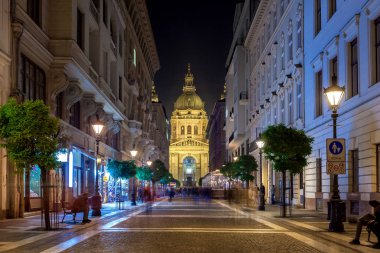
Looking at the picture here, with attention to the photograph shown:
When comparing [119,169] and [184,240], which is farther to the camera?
[119,169]

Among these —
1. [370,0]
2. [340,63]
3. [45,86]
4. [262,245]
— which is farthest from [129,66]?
[262,245]

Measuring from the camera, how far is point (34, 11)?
101ft

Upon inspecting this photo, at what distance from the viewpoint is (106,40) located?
155 ft

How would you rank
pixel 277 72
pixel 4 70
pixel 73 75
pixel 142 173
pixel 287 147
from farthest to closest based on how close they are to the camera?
pixel 142 173 < pixel 277 72 < pixel 73 75 < pixel 287 147 < pixel 4 70

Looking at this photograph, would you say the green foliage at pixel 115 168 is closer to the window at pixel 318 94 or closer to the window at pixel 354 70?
the window at pixel 318 94

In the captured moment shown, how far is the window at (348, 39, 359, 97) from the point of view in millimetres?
26547

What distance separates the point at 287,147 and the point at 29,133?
13.5m

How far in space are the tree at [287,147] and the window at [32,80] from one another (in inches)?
437

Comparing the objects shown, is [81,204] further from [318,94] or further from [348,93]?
[318,94]

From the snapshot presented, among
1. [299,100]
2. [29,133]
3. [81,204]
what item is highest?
[299,100]

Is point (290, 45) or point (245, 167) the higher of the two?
point (290, 45)

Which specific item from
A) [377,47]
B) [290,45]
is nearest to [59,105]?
[290,45]

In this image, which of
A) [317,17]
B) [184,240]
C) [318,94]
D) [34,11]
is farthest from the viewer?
[317,17]

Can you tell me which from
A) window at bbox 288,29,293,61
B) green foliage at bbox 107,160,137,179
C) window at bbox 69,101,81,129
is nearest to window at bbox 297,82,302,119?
window at bbox 288,29,293,61
